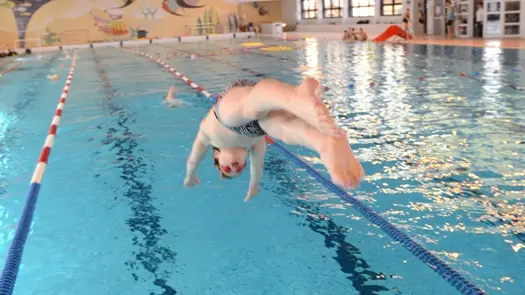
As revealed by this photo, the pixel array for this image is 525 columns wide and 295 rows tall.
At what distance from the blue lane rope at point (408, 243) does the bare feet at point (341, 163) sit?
821mm

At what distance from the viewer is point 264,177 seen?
4164mm

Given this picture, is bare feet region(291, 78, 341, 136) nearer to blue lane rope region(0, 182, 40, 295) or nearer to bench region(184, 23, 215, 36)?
blue lane rope region(0, 182, 40, 295)

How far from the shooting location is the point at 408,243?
2654mm

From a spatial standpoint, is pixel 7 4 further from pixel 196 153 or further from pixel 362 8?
pixel 196 153

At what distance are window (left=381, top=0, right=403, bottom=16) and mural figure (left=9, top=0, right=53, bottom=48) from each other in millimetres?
16166

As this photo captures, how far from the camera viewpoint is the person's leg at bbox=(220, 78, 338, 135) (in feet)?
5.44

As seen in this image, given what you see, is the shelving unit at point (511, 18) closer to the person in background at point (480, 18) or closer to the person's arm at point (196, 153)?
the person in background at point (480, 18)

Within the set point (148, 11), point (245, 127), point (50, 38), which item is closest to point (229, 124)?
point (245, 127)

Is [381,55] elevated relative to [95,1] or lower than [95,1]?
lower

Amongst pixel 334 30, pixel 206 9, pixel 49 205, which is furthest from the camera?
pixel 206 9

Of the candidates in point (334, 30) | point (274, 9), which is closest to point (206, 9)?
point (274, 9)

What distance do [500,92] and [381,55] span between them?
605cm

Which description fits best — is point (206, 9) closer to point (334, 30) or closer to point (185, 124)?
point (334, 30)

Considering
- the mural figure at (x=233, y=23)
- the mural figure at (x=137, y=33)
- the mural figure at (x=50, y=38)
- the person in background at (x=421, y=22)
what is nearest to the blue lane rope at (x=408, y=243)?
the person in background at (x=421, y=22)
